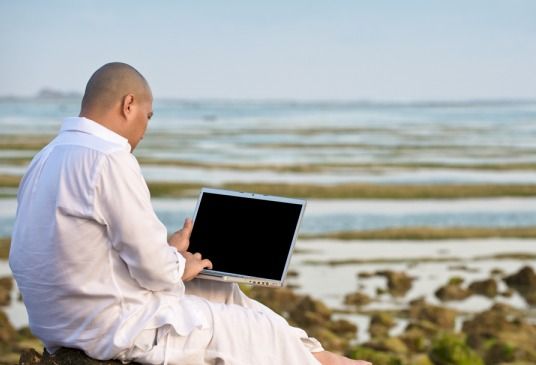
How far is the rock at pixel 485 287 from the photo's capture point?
13.5m

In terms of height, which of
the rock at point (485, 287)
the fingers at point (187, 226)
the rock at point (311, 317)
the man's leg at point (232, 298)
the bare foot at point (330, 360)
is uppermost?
the fingers at point (187, 226)

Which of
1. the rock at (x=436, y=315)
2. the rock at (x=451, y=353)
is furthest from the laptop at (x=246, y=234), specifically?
the rock at (x=436, y=315)

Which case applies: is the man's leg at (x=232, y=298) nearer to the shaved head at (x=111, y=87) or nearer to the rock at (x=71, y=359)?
the rock at (x=71, y=359)

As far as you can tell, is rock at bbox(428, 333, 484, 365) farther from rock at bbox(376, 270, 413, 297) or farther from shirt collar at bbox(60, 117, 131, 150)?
shirt collar at bbox(60, 117, 131, 150)

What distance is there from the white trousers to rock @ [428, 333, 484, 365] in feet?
15.0

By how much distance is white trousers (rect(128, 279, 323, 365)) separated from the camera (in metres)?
4.56

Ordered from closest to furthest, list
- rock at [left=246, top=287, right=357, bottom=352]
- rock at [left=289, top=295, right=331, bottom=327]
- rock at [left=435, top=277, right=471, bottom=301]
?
rock at [left=246, top=287, right=357, bottom=352] → rock at [left=289, top=295, right=331, bottom=327] → rock at [left=435, top=277, right=471, bottom=301]

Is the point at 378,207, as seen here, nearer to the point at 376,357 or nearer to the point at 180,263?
the point at 376,357

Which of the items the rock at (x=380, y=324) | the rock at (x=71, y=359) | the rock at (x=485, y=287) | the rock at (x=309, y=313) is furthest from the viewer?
the rock at (x=485, y=287)

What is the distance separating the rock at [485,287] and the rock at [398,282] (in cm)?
73

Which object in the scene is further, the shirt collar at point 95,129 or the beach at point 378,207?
the beach at point 378,207

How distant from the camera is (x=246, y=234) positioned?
511 centimetres

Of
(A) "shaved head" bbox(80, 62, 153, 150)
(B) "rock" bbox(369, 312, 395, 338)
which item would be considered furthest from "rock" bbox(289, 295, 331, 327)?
(A) "shaved head" bbox(80, 62, 153, 150)

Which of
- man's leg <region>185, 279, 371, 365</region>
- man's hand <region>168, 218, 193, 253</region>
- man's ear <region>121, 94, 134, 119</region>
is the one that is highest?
man's ear <region>121, 94, 134, 119</region>
